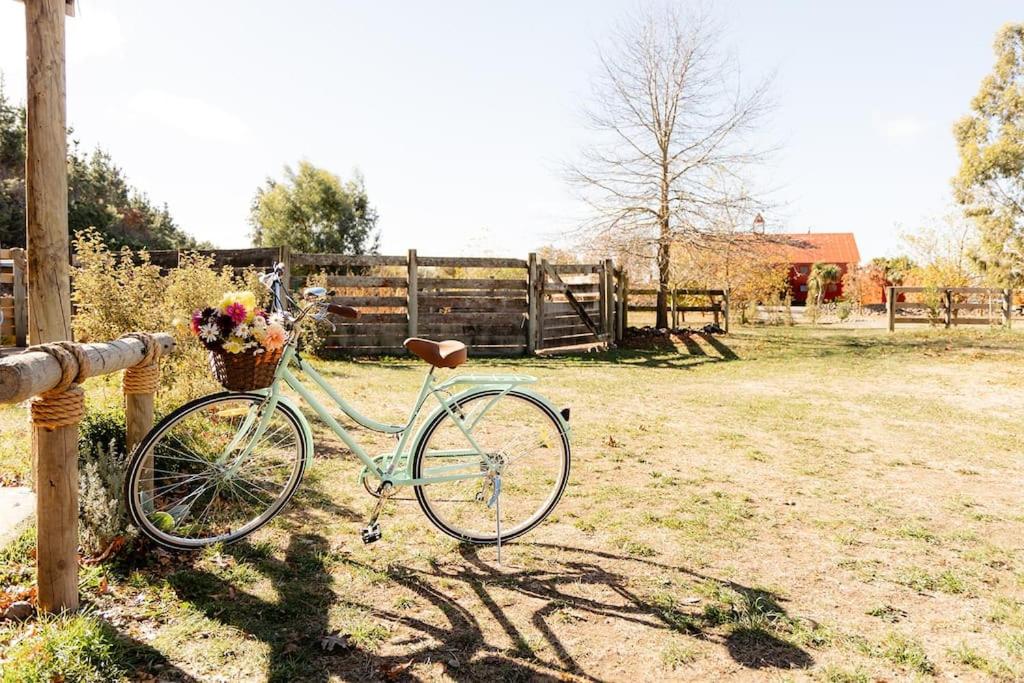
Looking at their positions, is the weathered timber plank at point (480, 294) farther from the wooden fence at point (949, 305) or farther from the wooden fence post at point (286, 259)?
the wooden fence at point (949, 305)

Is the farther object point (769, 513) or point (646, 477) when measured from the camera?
point (646, 477)

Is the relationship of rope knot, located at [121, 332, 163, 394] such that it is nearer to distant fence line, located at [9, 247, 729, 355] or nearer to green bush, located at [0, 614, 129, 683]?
green bush, located at [0, 614, 129, 683]

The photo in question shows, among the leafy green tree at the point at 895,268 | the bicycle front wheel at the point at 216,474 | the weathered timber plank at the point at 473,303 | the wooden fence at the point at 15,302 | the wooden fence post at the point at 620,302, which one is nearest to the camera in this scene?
the bicycle front wheel at the point at 216,474

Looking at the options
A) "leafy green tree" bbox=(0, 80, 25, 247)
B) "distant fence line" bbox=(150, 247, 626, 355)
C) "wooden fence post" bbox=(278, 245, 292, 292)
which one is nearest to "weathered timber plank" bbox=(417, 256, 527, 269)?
"distant fence line" bbox=(150, 247, 626, 355)

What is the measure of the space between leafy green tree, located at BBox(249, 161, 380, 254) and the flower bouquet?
34.7 metres

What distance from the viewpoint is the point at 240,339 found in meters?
3.23

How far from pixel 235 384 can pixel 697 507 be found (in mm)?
2907

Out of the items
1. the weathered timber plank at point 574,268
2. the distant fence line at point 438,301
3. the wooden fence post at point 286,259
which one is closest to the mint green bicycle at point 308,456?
the wooden fence post at point 286,259

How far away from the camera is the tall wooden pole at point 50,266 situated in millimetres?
2758

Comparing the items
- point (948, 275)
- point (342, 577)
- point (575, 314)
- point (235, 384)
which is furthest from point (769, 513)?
point (948, 275)

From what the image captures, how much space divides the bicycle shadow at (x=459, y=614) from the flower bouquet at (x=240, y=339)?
96 centimetres

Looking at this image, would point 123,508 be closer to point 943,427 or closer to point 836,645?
point 836,645

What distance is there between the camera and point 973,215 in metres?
26.8

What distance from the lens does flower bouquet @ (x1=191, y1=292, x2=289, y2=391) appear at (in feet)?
10.6
